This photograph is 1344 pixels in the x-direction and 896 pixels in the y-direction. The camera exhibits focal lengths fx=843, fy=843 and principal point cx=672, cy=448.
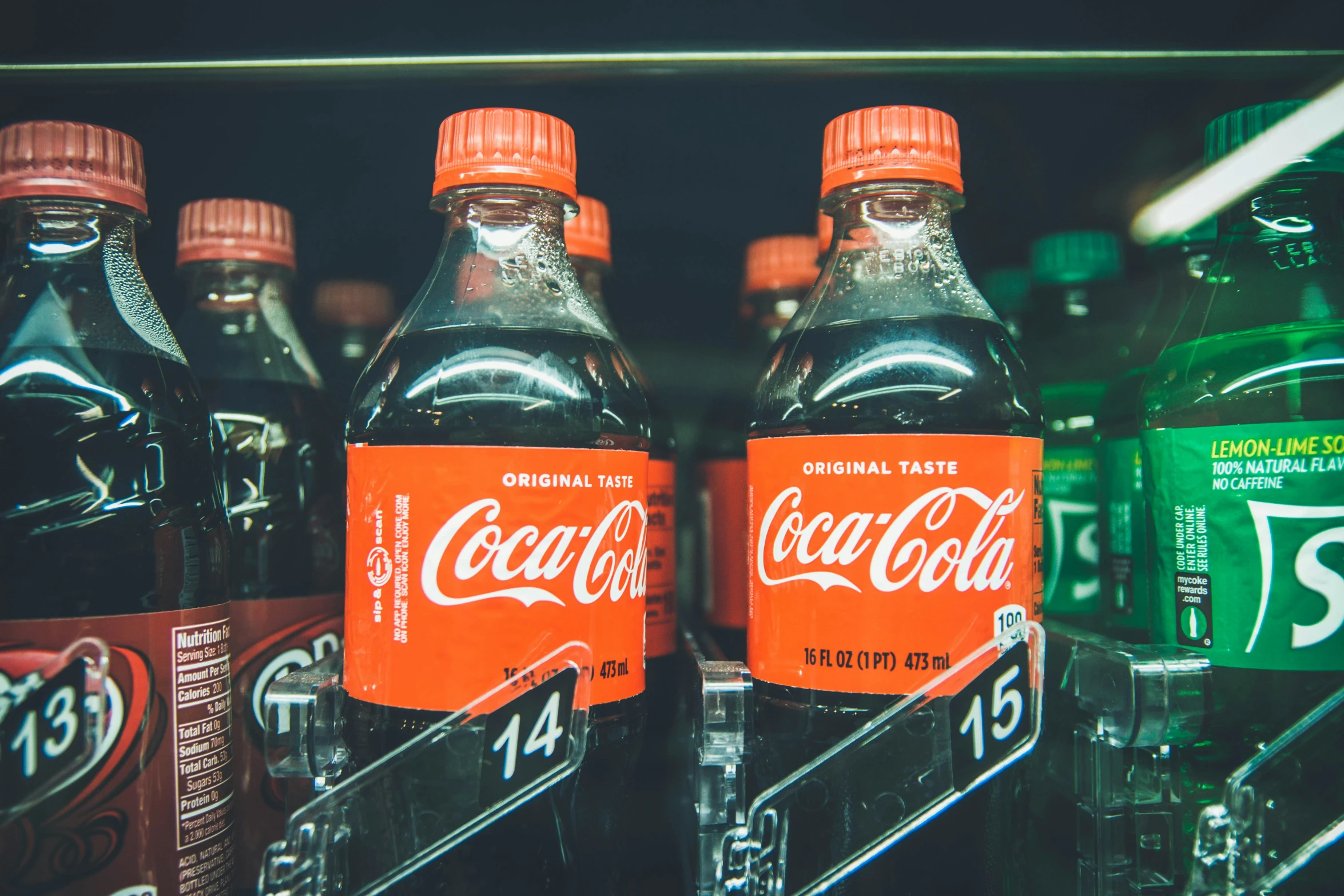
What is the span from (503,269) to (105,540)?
0.44 metres

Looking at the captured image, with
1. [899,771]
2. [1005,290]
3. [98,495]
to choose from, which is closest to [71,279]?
[98,495]

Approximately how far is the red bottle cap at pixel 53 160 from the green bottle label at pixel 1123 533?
1.06 m

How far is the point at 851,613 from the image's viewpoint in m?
0.72

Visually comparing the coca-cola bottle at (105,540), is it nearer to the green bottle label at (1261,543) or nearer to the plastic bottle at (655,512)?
the plastic bottle at (655,512)

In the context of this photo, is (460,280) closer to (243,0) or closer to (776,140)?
(243,0)

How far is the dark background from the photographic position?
932 millimetres

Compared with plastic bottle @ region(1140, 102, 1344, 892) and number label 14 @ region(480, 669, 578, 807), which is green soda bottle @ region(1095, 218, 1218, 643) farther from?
number label 14 @ region(480, 669, 578, 807)

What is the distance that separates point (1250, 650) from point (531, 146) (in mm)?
785

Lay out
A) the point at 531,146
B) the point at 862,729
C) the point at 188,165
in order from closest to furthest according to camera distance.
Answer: the point at 862,729, the point at 531,146, the point at 188,165

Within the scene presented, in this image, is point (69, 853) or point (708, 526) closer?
point (69, 853)

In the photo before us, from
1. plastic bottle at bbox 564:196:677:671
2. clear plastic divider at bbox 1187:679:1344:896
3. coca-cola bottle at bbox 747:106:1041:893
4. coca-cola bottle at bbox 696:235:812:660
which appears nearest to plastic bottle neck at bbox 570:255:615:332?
plastic bottle at bbox 564:196:677:671

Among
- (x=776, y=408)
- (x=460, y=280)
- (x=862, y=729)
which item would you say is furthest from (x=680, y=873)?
(x=460, y=280)

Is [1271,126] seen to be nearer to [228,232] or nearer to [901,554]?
[901,554]

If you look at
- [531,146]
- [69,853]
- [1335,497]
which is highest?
[531,146]
